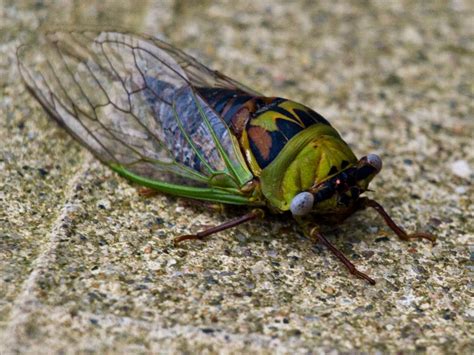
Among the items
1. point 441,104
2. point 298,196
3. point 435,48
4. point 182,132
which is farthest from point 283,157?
point 435,48

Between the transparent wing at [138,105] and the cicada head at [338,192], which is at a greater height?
the transparent wing at [138,105]

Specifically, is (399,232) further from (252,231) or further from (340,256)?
(252,231)

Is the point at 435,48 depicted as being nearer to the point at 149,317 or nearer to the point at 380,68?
the point at 380,68

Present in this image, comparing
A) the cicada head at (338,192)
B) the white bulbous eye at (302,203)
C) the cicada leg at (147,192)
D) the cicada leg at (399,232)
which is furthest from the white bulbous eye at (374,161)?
the cicada leg at (147,192)

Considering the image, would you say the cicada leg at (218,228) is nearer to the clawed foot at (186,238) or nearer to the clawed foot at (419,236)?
the clawed foot at (186,238)

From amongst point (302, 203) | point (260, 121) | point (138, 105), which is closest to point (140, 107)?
point (138, 105)

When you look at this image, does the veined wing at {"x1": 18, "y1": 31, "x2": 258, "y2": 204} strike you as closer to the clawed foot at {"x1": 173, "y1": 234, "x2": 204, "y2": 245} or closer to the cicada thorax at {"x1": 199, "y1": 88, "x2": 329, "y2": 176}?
the cicada thorax at {"x1": 199, "y1": 88, "x2": 329, "y2": 176}

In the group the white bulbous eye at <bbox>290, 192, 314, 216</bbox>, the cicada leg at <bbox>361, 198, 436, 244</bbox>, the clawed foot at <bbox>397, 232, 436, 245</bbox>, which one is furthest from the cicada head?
the clawed foot at <bbox>397, 232, 436, 245</bbox>
